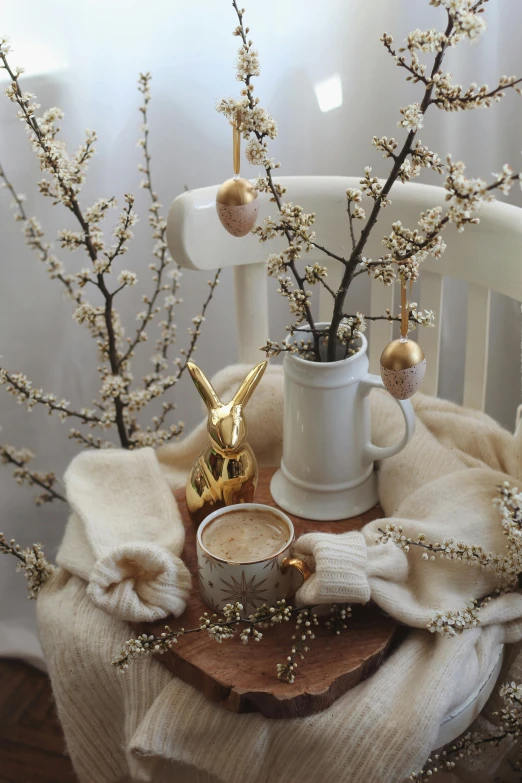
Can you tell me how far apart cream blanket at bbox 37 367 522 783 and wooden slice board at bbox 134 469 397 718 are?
0.05 feet

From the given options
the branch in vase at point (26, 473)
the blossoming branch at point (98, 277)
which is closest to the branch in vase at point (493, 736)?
the blossoming branch at point (98, 277)

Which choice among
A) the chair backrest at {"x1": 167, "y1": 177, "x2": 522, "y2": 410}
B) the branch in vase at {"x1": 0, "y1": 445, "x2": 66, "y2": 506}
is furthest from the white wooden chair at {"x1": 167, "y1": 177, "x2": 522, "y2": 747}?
the branch in vase at {"x1": 0, "y1": 445, "x2": 66, "y2": 506}

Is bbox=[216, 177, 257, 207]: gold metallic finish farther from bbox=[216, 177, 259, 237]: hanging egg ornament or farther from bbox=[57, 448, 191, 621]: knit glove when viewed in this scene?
→ bbox=[57, 448, 191, 621]: knit glove

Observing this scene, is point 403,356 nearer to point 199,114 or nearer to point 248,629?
point 248,629

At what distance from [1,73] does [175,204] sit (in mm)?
351

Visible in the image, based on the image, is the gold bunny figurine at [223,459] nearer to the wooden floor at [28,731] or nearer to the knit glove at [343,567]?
the knit glove at [343,567]

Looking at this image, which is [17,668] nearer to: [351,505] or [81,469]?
[81,469]

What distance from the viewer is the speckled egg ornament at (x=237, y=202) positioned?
0.63 meters

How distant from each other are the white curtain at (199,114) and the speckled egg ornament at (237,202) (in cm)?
45

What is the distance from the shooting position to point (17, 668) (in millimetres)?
1341

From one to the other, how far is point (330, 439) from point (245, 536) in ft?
0.40

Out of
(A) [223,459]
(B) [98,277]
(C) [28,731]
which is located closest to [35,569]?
(A) [223,459]

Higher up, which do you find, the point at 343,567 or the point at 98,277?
the point at 98,277

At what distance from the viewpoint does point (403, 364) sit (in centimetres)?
63
